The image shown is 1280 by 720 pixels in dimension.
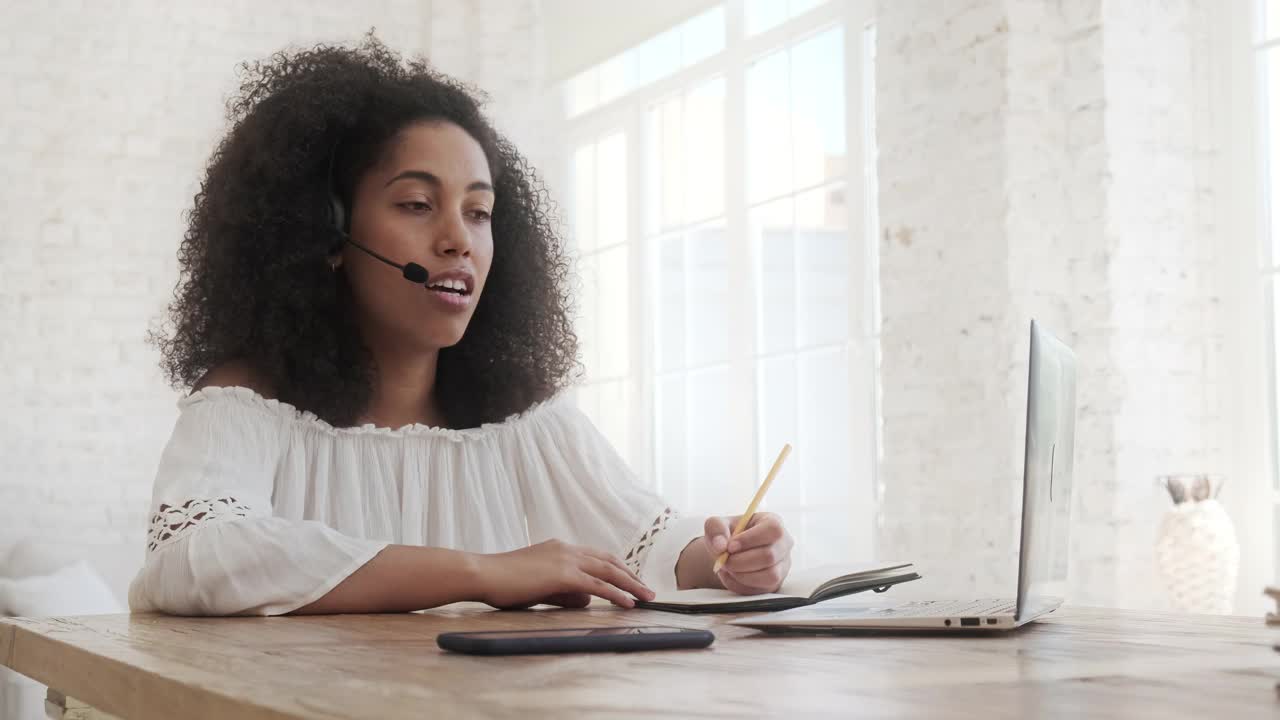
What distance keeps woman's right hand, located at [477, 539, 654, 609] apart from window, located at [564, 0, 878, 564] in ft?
10.7

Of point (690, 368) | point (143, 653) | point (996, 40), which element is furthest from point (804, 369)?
point (143, 653)

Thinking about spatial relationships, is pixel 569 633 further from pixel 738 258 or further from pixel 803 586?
pixel 738 258

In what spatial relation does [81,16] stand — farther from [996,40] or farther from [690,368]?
[996,40]

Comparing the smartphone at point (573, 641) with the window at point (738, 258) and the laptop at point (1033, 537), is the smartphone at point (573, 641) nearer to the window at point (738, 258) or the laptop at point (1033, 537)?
the laptop at point (1033, 537)

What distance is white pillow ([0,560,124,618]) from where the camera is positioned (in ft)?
13.4

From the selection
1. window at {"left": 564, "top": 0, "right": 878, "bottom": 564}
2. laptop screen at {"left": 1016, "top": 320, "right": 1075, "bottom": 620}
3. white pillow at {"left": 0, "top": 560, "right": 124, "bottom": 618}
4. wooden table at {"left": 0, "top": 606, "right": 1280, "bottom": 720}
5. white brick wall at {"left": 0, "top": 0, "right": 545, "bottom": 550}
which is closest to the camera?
wooden table at {"left": 0, "top": 606, "right": 1280, "bottom": 720}

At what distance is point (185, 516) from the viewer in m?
1.44

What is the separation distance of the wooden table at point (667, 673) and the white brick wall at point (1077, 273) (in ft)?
8.18

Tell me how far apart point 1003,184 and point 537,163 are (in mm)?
2876

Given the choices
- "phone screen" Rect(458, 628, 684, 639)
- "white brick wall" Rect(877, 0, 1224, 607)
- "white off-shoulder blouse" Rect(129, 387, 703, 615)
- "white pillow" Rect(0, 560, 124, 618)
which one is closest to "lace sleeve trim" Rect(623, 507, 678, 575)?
"white off-shoulder blouse" Rect(129, 387, 703, 615)

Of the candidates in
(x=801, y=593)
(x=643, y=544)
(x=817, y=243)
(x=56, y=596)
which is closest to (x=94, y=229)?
(x=56, y=596)

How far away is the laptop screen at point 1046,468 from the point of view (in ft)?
3.31

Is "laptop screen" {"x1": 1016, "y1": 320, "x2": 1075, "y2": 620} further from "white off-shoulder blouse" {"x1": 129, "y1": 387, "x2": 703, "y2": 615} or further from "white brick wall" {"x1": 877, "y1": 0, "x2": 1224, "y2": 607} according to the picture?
"white brick wall" {"x1": 877, "y1": 0, "x2": 1224, "y2": 607}

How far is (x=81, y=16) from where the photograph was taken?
17.7ft
